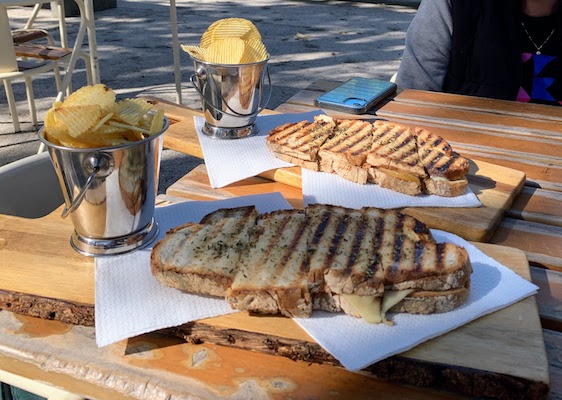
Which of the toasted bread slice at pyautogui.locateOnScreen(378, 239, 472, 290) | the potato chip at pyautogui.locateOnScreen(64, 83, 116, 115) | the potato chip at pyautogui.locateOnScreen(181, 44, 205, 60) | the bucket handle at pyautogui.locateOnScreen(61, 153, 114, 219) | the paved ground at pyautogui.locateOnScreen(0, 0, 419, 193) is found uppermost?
the potato chip at pyautogui.locateOnScreen(64, 83, 116, 115)

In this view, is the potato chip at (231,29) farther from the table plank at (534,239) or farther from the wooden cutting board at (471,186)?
the table plank at (534,239)

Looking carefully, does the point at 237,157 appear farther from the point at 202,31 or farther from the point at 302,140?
the point at 202,31

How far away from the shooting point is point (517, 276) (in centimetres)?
127

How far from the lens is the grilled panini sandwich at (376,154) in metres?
1.67

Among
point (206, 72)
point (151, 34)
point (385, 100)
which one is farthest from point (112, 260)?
point (151, 34)

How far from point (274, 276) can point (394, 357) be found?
0.91 ft

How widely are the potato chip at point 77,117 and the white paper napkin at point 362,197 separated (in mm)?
650

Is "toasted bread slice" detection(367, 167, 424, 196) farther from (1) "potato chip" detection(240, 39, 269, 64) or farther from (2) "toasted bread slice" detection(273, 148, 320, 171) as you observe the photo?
(1) "potato chip" detection(240, 39, 269, 64)

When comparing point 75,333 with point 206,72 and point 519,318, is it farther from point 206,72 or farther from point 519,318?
point 206,72

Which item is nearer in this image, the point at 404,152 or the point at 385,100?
the point at 404,152

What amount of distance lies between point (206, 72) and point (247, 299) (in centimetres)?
96

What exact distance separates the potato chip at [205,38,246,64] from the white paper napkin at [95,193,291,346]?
744 mm

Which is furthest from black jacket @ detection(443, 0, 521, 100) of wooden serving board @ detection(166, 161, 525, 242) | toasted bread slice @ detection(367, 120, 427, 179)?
wooden serving board @ detection(166, 161, 525, 242)

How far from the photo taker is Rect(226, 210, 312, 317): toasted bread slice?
3.70 ft
